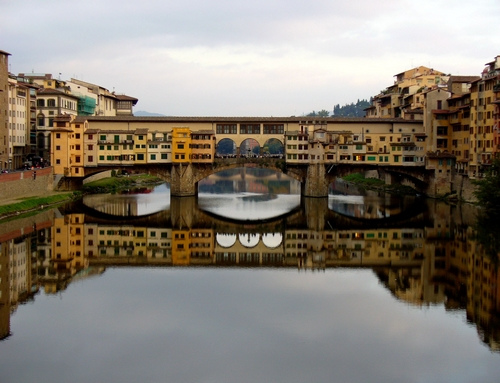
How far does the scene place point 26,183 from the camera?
43062 mm

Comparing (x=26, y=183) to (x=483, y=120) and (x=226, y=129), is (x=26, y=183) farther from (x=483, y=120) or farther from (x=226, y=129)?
(x=483, y=120)

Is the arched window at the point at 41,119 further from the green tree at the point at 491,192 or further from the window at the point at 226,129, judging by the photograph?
the green tree at the point at 491,192

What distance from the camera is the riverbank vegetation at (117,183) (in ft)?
178

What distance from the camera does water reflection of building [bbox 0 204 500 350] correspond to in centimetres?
2208

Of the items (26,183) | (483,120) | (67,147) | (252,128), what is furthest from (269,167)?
(26,183)

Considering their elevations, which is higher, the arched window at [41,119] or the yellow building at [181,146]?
the arched window at [41,119]

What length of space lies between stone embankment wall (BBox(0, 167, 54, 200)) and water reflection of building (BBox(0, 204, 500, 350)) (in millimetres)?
3498

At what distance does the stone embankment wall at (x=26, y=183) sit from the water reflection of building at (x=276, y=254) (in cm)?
350

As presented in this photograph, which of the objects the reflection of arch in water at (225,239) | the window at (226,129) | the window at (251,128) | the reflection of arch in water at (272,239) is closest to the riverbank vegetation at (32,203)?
the reflection of arch in water at (225,239)

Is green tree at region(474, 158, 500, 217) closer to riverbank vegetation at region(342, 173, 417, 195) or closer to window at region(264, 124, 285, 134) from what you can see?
riverbank vegetation at region(342, 173, 417, 195)

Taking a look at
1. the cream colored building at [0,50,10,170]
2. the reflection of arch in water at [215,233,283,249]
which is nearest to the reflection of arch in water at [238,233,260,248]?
the reflection of arch in water at [215,233,283,249]

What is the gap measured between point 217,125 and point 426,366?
39402 millimetres

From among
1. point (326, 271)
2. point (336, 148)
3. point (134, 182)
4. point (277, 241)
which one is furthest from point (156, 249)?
point (134, 182)

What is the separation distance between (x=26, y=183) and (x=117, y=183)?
1688cm
